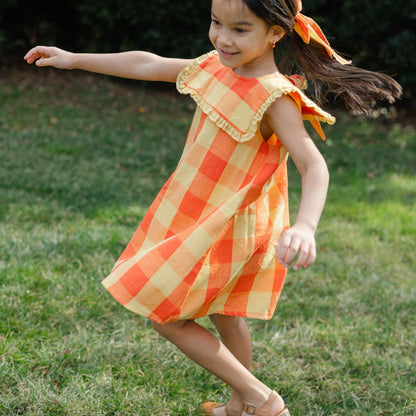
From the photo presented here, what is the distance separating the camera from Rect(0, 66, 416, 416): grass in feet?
8.17

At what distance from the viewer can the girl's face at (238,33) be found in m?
1.83

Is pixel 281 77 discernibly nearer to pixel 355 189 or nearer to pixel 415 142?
pixel 355 189

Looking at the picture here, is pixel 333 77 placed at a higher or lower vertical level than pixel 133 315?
higher

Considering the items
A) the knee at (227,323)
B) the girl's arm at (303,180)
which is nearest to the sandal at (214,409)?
the knee at (227,323)

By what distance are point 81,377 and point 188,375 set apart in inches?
17.3

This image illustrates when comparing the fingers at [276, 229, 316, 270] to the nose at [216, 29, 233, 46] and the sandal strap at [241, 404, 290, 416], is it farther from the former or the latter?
the sandal strap at [241, 404, 290, 416]

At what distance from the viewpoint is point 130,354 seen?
105 inches

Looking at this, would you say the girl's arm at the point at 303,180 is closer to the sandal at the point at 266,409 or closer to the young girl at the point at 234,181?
the young girl at the point at 234,181

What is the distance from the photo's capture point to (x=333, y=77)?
211cm

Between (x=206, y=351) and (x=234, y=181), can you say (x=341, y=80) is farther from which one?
(x=206, y=351)

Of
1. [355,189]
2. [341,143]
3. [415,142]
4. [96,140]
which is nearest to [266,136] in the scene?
[355,189]

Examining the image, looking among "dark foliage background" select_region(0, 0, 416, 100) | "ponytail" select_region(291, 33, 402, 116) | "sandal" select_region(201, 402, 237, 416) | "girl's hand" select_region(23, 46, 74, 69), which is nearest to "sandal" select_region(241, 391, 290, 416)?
"sandal" select_region(201, 402, 237, 416)

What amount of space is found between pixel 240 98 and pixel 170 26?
6.66 meters

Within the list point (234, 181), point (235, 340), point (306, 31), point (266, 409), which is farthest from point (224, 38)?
point (266, 409)
